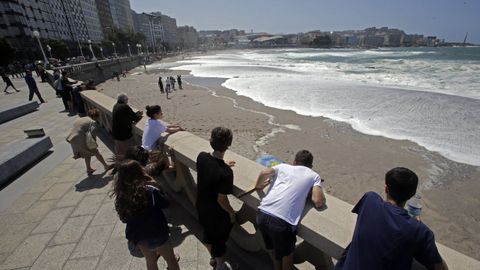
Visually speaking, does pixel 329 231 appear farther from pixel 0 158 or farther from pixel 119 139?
pixel 0 158

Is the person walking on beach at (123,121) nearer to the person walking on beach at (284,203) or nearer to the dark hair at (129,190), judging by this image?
the dark hair at (129,190)

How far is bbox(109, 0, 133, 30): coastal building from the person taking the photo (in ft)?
450

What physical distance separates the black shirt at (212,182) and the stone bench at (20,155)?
4597 mm

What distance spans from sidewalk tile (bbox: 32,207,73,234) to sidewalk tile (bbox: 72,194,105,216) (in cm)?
13

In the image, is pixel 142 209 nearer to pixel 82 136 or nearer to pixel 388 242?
pixel 388 242

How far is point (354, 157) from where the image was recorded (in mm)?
8547

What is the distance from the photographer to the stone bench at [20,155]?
4584mm

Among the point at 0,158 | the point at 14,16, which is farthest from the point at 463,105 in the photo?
the point at 14,16

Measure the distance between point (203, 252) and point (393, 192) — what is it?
2200 mm

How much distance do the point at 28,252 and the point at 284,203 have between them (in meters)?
3.29

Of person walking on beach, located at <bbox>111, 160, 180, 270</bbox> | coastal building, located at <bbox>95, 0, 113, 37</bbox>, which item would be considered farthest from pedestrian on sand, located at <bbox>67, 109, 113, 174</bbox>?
coastal building, located at <bbox>95, 0, 113, 37</bbox>

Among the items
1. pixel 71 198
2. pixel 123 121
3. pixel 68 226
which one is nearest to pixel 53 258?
pixel 68 226


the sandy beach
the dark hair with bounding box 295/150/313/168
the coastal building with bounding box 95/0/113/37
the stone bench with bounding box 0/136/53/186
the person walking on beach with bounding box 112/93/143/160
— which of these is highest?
the coastal building with bounding box 95/0/113/37

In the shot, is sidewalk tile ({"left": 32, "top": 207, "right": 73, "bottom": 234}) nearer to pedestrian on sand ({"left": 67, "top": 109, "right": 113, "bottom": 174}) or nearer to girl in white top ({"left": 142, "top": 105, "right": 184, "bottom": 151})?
pedestrian on sand ({"left": 67, "top": 109, "right": 113, "bottom": 174})
